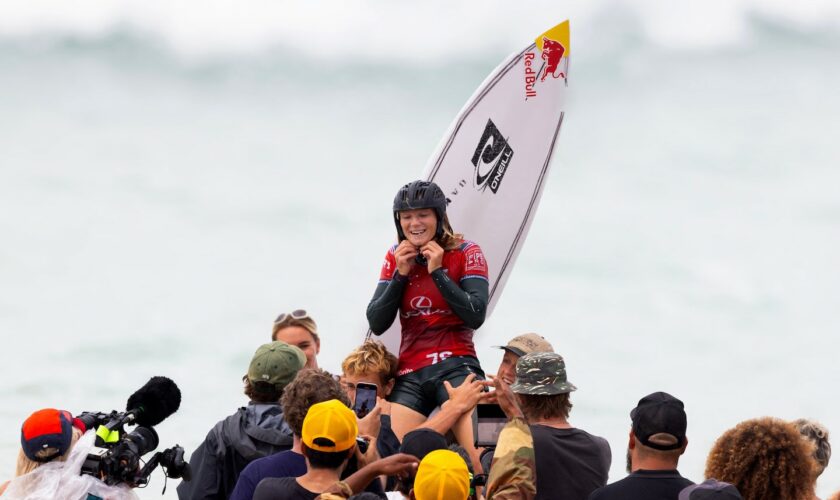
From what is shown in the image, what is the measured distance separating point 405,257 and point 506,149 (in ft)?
14.7

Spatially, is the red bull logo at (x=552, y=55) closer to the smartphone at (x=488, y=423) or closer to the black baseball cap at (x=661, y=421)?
the smartphone at (x=488, y=423)

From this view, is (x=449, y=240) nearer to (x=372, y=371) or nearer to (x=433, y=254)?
(x=433, y=254)

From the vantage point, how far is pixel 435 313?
8.39 m

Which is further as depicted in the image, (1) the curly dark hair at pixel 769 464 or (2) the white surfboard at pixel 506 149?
(2) the white surfboard at pixel 506 149

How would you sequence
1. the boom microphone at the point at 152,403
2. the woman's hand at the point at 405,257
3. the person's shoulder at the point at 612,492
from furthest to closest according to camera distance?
the woman's hand at the point at 405,257 → the boom microphone at the point at 152,403 → the person's shoulder at the point at 612,492

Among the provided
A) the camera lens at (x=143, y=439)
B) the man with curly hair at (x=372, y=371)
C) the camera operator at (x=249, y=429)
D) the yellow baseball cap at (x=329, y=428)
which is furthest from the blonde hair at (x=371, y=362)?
the yellow baseball cap at (x=329, y=428)

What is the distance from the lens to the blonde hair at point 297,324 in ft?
30.1

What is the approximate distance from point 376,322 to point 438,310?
0.48 m

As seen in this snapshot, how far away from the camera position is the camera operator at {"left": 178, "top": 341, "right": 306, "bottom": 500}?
696 cm

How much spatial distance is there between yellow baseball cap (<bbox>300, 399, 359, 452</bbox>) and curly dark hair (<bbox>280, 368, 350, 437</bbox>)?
0.36 m

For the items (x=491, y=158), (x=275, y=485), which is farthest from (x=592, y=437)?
(x=491, y=158)

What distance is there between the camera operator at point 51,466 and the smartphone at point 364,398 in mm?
1948

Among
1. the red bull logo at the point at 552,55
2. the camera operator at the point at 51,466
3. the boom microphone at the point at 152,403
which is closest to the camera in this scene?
the camera operator at the point at 51,466

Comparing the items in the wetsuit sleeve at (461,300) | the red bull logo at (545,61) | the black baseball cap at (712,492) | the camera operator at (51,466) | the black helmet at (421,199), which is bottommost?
the black baseball cap at (712,492)
